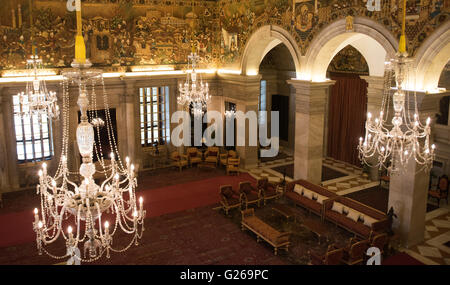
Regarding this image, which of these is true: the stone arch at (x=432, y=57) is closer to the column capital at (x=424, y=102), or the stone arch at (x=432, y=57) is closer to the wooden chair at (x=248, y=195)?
the column capital at (x=424, y=102)

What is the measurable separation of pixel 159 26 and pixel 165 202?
7.64m

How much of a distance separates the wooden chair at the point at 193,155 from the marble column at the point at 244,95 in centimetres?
179

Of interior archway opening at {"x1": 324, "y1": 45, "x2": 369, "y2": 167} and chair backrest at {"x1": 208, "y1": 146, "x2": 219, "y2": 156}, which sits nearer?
interior archway opening at {"x1": 324, "y1": 45, "x2": 369, "y2": 167}

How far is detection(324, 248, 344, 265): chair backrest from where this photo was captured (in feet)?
29.9

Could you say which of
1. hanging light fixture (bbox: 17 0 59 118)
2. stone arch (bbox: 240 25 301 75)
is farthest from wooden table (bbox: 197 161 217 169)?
hanging light fixture (bbox: 17 0 59 118)

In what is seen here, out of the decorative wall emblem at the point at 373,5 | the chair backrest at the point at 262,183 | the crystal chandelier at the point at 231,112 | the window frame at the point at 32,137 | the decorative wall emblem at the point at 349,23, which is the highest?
the decorative wall emblem at the point at 373,5

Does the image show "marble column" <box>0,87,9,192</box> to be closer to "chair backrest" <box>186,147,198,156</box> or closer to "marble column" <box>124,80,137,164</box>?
"marble column" <box>124,80,137,164</box>

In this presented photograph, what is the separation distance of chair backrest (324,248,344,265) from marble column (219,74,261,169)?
8.80 meters

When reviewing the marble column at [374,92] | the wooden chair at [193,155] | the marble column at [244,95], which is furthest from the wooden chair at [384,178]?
the wooden chair at [193,155]

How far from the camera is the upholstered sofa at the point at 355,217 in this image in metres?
10.6

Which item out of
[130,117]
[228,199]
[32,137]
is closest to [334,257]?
[228,199]

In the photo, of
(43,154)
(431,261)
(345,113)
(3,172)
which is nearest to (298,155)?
(345,113)

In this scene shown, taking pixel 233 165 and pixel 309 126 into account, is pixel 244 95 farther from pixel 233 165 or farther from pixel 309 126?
pixel 309 126

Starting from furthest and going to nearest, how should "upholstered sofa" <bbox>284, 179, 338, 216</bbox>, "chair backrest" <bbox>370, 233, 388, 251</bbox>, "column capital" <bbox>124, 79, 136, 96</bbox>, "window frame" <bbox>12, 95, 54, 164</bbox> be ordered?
"column capital" <bbox>124, 79, 136, 96</bbox>, "window frame" <bbox>12, 95, 54, 164</bbox>, "upholstered sofa" <bbox>284, 179, 338, 216</bbox>, "chair backrest" <bbox>370, 233, 388, 251</bbox>
